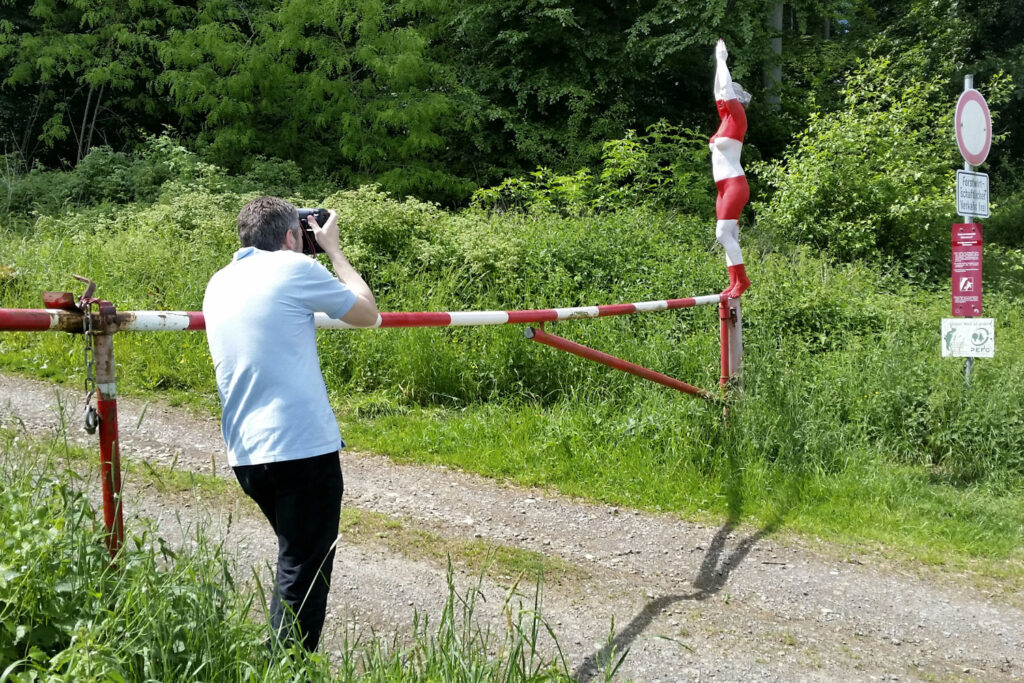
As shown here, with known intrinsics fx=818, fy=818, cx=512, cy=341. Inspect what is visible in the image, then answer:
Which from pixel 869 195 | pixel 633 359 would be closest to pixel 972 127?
pixel 633 359

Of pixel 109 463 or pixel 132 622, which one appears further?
pixel 109 463

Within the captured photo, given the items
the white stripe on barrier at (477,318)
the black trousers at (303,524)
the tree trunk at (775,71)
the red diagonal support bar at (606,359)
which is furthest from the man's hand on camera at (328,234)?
the tree trunk at (775,71)

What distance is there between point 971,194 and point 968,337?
1.22m

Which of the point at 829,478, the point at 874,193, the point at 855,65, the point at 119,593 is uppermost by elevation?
the point at 855,65

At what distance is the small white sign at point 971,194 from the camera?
6.54m

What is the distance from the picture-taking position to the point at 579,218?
9.55m

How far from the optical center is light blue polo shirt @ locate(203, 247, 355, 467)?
2.60m

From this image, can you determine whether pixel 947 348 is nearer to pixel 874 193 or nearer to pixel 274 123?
pixel 874 193

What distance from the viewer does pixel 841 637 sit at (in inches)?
147

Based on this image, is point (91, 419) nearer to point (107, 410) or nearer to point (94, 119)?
point (107, 410)

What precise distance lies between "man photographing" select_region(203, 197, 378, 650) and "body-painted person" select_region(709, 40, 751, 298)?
3.79 m

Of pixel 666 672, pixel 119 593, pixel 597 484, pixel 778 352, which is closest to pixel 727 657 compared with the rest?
pixel 666 672

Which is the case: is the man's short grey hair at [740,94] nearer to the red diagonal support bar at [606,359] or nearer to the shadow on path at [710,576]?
the red diagonal support bar at [606,359]

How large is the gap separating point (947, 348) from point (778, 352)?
1273mm
